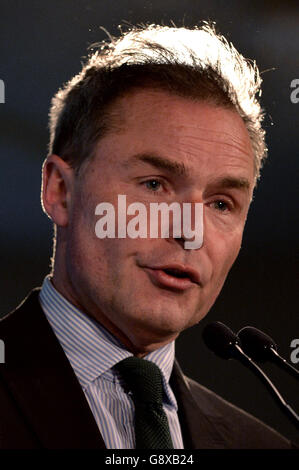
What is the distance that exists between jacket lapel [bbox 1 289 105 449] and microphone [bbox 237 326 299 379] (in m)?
0.40

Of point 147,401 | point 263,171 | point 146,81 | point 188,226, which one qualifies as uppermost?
point 146,81

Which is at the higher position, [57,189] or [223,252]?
[57,189]

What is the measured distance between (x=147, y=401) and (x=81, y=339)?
0.71 ft

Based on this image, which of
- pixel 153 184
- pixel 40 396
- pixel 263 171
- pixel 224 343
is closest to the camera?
pixel 40 396

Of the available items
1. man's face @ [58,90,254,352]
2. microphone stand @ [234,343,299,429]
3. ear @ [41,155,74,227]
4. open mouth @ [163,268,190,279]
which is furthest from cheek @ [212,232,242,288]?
ear @ [41,155,74,227]

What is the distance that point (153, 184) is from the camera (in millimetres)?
1641

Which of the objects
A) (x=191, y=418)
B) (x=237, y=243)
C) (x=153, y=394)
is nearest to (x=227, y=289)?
(x=237, y=243)

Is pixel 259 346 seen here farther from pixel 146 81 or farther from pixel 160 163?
pixel 146 81

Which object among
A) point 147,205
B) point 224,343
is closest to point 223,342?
point 224,343

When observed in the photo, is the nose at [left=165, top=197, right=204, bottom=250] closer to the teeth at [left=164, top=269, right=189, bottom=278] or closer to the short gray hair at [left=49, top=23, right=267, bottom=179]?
the teeth at [left=164, top=269, right=189, bottom=278]

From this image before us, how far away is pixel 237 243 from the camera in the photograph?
178 cm

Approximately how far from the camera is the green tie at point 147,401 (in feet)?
4.98

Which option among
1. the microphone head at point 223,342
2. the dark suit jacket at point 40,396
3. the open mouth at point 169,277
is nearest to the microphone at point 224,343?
the microphone head at point 223,342

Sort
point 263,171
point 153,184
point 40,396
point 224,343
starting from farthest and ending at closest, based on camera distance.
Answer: point 263,171, point 153,184, point 224,343, point 40,396
